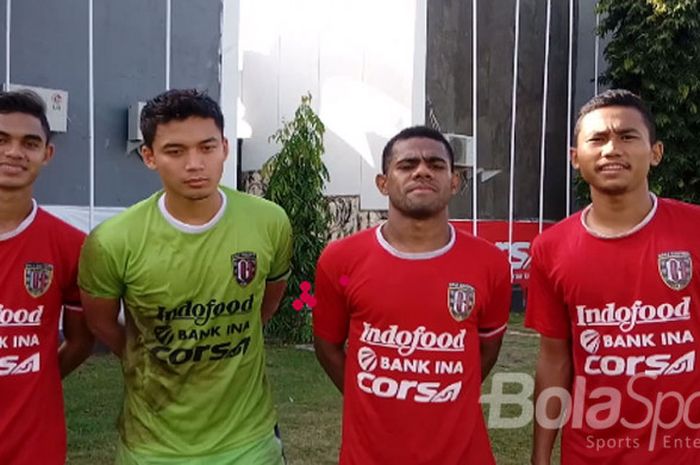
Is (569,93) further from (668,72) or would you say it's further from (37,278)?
(37,278)

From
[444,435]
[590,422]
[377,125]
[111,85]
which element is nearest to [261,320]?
[444,435]

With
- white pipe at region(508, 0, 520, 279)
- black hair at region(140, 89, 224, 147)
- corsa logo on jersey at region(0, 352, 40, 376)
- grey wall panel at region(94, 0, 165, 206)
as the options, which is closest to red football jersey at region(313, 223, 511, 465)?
black hair at region(140, 89, 224, 147)

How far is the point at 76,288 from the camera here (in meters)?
3.18

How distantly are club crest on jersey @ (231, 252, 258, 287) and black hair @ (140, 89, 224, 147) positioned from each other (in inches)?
20.6

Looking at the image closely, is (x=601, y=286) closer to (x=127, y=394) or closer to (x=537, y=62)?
(x=127, y=394)

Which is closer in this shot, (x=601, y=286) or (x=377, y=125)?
(x=601, y=286)

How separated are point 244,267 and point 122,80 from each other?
251 inches

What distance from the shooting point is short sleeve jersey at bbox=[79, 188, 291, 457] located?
9.77 ft

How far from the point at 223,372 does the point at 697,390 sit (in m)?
1.76

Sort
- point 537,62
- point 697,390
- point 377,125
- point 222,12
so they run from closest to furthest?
point 697,390
point 222,12
point 377,125
point 537,62

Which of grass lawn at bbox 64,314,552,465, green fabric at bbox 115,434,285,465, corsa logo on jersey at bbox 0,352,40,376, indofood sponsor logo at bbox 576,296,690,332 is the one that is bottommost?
grass lawn at bbox 64,314,552,465

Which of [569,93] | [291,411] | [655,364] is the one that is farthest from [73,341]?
[569,93]

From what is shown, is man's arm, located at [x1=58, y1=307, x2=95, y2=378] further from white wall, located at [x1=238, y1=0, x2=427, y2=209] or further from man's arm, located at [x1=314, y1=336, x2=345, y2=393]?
white wall, located at [x1=238, y1=0, x2=427, y2=209]

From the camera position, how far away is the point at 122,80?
8828 mm
